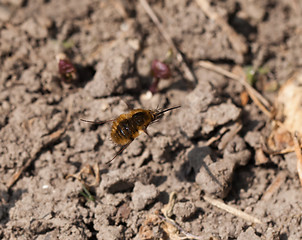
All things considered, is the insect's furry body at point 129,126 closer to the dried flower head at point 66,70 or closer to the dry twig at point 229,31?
the dried flower head at point 66,70

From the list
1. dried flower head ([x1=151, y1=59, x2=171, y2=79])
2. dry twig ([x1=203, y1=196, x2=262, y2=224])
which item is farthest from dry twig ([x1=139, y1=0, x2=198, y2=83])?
dry twig ([x1=203, y1=196, x2=262, y2=224])

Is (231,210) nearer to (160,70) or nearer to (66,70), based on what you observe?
(160,70)

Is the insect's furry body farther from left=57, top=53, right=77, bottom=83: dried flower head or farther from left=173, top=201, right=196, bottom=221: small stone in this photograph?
left=57, top=53, right=77, bottom=83: dried flower head

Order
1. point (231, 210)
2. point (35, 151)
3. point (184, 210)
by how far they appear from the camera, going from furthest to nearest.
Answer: point (35, 151) < point (231, 210) < point (184, 210)

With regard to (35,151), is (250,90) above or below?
below

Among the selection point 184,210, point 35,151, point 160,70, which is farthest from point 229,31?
point 35,151

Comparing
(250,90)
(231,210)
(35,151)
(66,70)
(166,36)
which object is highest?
(66,70)

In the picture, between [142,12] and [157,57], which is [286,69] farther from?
[142,12]
